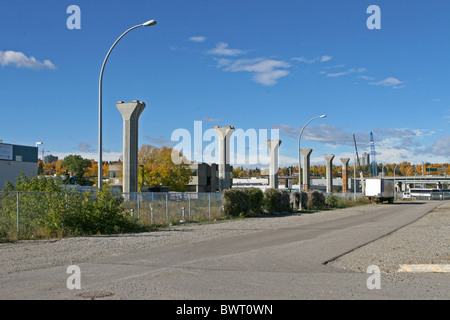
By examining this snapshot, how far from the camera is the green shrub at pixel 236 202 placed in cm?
3312

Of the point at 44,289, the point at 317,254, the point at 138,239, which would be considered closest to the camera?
the point at 44,289

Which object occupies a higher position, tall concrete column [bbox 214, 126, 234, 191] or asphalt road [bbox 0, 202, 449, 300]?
tall concrete column [bbox 214, 126, 234, 191]

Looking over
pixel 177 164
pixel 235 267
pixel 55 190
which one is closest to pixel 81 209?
pixel 55 190

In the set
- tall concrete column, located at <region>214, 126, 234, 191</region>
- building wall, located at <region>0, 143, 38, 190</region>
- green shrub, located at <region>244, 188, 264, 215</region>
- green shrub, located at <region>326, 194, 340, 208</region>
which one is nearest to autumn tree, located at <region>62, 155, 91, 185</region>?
building wall, located at <region>0, 143, 38, 190</region>

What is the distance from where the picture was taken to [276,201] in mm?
40625

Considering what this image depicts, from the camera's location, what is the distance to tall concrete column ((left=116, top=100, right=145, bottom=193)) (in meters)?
45.5

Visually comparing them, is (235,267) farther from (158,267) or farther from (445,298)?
(445,298)

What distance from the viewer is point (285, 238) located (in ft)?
62.4

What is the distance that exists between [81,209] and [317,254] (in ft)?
36.4

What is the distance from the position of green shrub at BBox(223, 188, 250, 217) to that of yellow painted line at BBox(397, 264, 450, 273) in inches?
860

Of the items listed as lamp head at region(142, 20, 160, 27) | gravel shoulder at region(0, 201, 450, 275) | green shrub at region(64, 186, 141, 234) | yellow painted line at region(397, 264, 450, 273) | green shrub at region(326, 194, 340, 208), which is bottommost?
green shrub at region(326, 194, 340, 208)

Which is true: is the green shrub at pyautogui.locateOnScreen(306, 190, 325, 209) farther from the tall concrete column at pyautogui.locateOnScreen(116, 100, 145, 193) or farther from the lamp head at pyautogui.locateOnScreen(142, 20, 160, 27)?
the lamp head at pyautogui.locateOnScreen(142, 20, 160, 27)

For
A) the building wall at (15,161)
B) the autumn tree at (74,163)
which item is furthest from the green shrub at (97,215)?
the autumn tree at (74,163)

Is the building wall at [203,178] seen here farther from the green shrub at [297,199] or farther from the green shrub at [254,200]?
the green shrub at [254,200]
